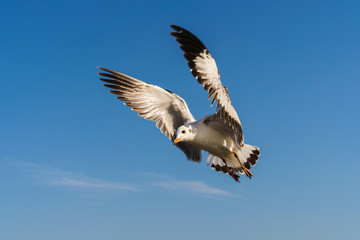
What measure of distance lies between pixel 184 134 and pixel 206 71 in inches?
57.0

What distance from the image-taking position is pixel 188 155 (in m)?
10.2

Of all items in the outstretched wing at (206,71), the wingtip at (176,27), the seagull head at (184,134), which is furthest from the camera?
the seagull head at (184,134)

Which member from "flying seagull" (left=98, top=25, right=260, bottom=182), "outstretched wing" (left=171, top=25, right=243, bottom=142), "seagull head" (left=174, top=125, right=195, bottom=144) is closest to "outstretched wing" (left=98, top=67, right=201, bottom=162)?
"flying seagull" (left=98, top=25, right=260, bottom=182)

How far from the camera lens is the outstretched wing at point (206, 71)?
292 inches

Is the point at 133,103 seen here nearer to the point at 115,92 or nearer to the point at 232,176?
the point at 115,92

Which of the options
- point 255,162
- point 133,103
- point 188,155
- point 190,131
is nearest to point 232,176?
point 255,162

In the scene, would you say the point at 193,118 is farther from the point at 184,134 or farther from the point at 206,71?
the point at 206,71

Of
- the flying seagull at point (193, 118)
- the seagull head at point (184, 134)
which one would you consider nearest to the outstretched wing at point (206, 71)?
the flying seagull at point (193, 118)

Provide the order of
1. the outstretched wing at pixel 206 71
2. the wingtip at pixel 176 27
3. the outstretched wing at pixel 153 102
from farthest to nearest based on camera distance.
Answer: the outstretched wing at pixel 153 102 < the wingtip at pixel 176 27 < the outstretched wing at pixel 206 71

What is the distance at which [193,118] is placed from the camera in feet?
31.8

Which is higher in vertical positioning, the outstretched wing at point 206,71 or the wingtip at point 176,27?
the wingtip at point 176,27

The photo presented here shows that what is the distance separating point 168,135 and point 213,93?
268 centimetres

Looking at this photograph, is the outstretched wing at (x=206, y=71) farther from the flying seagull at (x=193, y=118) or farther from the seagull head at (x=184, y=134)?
the seagull head at (x=184, y=134)

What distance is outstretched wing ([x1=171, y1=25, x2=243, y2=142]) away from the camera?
7414 millimetres
